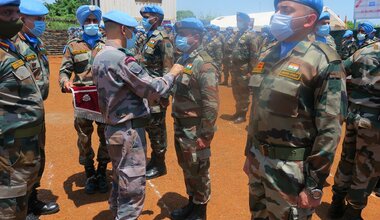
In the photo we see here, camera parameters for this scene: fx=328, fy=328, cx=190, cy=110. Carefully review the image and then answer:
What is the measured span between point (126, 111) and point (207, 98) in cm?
92

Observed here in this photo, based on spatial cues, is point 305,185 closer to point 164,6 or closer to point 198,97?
point 198,97

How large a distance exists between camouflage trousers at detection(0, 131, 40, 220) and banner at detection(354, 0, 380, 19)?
14.9 metres

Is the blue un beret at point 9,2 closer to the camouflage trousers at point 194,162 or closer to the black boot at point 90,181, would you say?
the camouflage trousers at point 194,162

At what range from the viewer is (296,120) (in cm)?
232

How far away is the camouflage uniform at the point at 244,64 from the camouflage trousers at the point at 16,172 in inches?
254

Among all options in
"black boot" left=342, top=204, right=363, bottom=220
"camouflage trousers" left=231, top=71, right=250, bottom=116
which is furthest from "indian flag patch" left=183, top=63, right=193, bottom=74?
"camouflage trousers" left=231, top=71, right=250, bottom=116

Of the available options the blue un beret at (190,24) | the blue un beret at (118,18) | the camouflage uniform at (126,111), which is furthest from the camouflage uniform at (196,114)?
the blue un beret at (118,18)

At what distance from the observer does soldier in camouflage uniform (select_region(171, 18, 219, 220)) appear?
3.52m

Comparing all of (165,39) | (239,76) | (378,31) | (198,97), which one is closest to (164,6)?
(378,31)

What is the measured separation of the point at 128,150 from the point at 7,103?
109 cm

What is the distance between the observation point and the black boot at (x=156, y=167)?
5.20 m

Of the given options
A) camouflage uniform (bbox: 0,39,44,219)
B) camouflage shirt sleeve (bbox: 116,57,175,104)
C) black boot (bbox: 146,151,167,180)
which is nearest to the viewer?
camouflage uniform (bbox: 0,39,44,219)

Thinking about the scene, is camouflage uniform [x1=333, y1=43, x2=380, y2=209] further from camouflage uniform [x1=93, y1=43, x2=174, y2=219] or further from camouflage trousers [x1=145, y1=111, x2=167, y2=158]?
camouflage trousers [x1=145, y1=111, x2=167, y2=158]

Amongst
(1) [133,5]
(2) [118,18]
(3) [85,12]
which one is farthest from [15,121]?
(1) [133,5]
